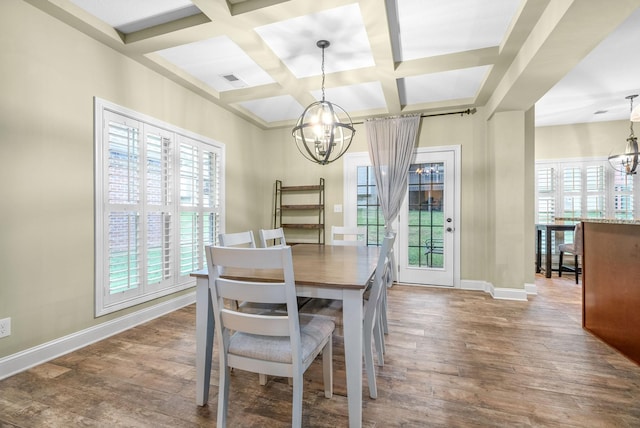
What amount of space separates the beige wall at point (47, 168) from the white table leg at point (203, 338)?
143cm

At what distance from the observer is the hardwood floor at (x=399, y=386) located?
1.52 metres

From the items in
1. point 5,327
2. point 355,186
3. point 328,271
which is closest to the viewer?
point 328,271

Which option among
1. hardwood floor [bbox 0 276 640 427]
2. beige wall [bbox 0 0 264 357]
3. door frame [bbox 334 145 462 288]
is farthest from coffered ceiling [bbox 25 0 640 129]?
hardwood floor [bbox 0 276 640 427]

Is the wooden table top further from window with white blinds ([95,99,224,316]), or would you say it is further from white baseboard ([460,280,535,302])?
white baseboard ([460,280,535,302])

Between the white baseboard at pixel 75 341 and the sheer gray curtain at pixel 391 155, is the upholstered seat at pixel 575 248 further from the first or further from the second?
the white baseboard at pixel 75 341

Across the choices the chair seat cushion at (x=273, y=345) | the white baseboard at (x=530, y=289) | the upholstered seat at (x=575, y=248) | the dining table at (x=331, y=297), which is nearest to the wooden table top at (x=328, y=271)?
the dining table at (x=331, y=297)

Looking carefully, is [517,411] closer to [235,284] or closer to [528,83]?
[235,284]

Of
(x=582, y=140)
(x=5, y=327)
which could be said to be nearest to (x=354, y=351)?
(x=5, y=327)

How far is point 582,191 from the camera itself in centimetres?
523

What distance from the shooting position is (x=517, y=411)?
1.57 meters

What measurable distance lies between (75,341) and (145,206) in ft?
4.08

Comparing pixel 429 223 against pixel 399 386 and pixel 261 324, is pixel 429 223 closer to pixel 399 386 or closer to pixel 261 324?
pixel 399 386

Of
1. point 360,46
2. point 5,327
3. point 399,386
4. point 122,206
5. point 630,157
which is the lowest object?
point 399,386

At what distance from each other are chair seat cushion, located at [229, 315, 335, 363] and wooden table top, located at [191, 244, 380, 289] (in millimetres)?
273
